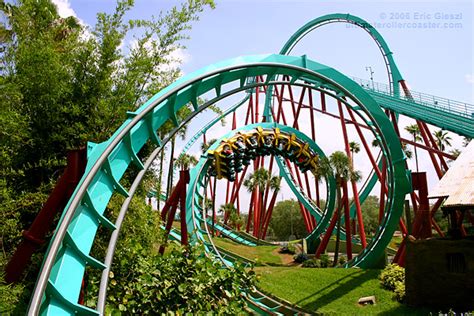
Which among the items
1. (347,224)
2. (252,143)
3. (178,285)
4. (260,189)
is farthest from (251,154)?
(178,285)

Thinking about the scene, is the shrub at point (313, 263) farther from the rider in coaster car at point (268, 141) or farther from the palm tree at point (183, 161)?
the palm tree at point (183, 161)

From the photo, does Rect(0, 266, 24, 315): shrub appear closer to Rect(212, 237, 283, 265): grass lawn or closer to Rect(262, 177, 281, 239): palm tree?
Rect(212, 237, 283, 265): grass lawn

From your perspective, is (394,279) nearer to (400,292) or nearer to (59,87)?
(400,292)

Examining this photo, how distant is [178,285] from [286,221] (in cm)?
5152

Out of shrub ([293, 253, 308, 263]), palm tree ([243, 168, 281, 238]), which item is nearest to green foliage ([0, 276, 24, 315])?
shrub ([293, 253, 308, 263])

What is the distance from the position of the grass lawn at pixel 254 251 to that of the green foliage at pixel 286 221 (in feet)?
95.3

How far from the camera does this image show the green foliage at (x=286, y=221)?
52.2 meters

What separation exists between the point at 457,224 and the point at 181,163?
1840 centimetres

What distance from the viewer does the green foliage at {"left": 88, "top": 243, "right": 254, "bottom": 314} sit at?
415 cm

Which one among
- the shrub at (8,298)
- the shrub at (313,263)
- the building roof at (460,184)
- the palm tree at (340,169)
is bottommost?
the shrub at (313,263)

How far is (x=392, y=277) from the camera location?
10977 mm

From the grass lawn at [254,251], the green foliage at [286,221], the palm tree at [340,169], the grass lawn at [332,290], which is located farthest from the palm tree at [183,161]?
the green foliage at [286,221]

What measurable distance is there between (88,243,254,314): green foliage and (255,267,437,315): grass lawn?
5.87 m

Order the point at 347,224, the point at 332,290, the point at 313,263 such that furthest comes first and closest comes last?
the point at 313,263, the point at 347,224, the point at 332,290
